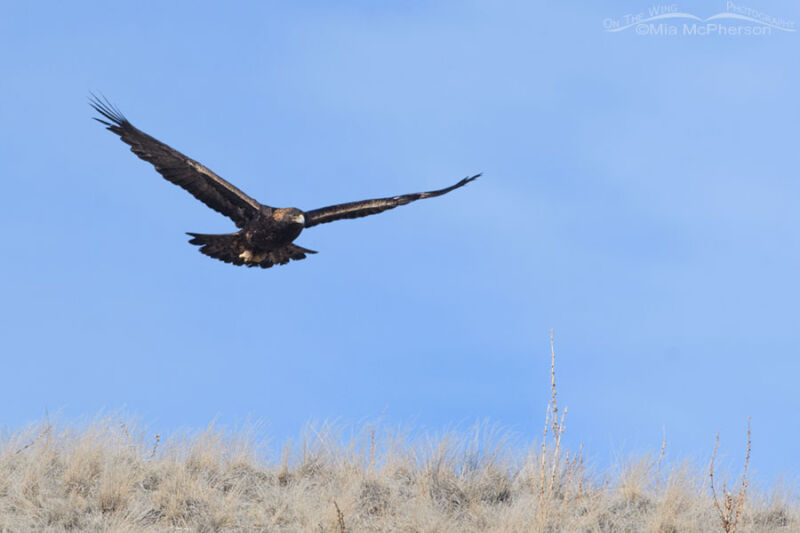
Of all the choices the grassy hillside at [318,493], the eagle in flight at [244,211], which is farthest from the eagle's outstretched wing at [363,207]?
the grassy hillside at [318,493]

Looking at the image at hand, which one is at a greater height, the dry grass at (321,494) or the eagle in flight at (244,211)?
the eagle in flight at (244,211)

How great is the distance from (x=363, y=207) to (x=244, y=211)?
148 cm

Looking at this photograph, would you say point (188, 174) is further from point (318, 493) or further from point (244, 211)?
point (318, 493)

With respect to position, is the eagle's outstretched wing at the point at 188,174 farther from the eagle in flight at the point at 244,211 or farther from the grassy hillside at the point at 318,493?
the grassy hillside at the point at 318,493

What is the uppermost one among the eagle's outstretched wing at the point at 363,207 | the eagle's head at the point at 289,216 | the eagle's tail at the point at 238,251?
the eagle's outstretched wing at the point at 363,207

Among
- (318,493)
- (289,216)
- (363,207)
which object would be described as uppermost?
(363,207)

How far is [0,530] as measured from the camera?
7.98 m

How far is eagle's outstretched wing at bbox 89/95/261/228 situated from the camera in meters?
10.3

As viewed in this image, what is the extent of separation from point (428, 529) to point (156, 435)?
3195mm

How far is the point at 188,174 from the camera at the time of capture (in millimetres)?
10773

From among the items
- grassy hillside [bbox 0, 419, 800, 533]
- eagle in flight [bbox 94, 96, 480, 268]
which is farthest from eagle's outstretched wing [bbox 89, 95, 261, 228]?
grassy hillside [bbox 0, 419, 800, 533]

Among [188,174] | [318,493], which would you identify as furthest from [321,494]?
[188,174]

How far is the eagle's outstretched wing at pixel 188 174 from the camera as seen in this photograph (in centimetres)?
1028

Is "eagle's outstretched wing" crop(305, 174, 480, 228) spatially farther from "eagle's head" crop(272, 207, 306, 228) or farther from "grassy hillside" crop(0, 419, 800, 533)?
"grassy hillside" crop(0, 419, 800, 533)
